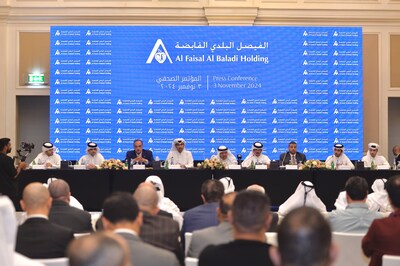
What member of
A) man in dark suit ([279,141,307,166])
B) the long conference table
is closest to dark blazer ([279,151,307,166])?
man in dark suit ([279,141,307,166])

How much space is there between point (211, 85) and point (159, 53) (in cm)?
109

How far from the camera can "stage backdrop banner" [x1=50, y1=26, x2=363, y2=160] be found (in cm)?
1185

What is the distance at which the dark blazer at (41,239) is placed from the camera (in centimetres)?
326

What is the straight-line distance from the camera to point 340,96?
11.9m

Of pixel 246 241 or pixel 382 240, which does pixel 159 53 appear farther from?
pixel 246 241

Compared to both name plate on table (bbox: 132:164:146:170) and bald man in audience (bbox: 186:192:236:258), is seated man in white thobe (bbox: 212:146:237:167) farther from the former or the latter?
bald man in audience (bbox: 186:192:236:258)

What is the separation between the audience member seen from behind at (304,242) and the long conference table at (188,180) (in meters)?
7.58

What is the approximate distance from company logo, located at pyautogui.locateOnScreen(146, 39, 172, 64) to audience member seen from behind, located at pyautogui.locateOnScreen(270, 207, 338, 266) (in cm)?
1043

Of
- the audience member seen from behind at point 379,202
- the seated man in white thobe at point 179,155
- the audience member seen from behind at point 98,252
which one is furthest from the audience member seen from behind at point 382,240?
the seated man in white thobe at point 179,155

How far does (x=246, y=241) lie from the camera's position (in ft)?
8.02

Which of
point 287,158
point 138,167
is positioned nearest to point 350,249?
point 138,167

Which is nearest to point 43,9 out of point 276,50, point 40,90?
point 40,90

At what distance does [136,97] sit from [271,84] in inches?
95.0

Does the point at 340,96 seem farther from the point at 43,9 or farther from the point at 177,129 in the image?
the point at 43,9
